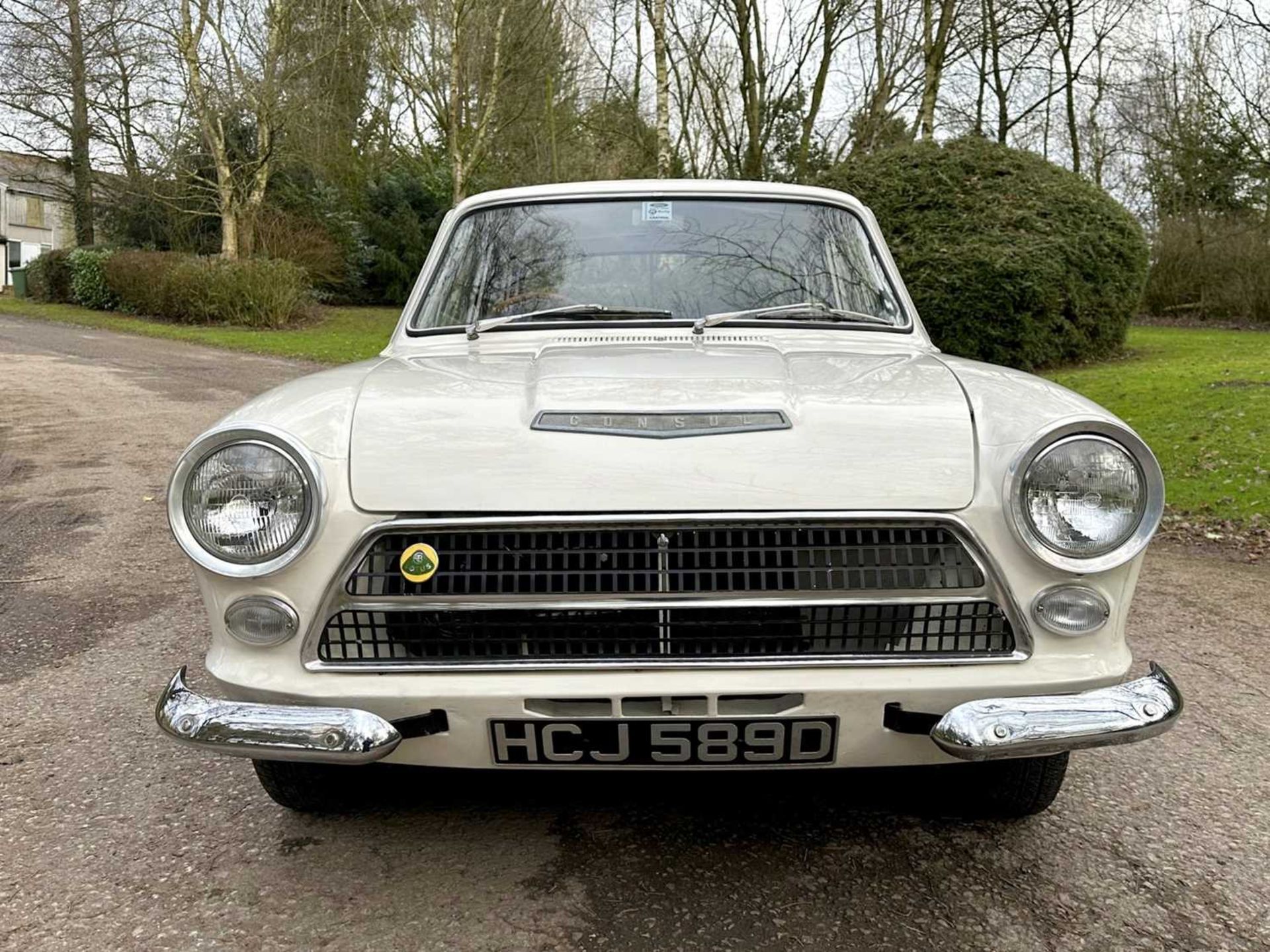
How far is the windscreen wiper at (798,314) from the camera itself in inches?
125

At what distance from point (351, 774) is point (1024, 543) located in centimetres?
168

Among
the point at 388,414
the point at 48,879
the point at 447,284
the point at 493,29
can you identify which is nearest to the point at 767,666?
the point at 388,414

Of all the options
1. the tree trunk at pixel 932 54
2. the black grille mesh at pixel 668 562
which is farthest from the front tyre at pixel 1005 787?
the tree trunk at pixel 932 54

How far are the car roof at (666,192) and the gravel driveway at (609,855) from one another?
6.17 feet

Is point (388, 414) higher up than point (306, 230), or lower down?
lower down

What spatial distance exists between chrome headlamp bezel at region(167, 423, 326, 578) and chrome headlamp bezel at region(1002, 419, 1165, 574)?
1347 millimetres

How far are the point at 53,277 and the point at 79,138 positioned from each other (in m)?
3.34

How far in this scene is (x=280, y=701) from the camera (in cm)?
217

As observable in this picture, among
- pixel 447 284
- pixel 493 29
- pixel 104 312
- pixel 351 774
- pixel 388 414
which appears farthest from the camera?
pixel 104 312

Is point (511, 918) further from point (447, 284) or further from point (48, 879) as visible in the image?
point (447, 284)

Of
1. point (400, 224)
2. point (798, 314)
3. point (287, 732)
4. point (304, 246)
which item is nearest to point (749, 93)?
point (400, 224)

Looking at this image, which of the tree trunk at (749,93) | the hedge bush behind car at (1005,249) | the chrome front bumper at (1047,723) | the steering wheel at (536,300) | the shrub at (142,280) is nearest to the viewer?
the chrome front bumper at (1047,723)

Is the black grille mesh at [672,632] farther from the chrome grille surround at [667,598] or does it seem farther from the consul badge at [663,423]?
the consul badge at [663,423]

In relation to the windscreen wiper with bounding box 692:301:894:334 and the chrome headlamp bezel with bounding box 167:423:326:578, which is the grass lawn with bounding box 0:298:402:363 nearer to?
the windscreen wiper with bounding box 692:301:894:334
